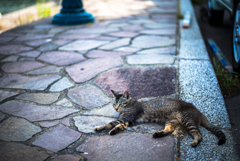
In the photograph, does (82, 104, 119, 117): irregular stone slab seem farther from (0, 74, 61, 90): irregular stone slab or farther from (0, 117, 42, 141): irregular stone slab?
(0, 74, 61, 90): irregular stone slab

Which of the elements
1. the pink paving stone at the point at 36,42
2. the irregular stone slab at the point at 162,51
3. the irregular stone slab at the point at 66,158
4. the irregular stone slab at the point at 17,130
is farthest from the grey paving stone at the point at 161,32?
the irregular stone slab at the point at 66,158

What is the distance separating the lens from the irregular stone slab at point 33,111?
232 cm

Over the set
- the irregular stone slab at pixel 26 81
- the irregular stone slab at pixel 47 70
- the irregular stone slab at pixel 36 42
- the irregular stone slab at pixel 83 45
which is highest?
the irregular stone slab at pixel 36 42

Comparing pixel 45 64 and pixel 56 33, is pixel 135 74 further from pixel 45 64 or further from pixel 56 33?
pixel 56 33

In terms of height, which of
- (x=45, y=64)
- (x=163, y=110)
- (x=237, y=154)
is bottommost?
(x=237, y=154)

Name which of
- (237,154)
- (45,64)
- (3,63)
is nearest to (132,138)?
(237,154)

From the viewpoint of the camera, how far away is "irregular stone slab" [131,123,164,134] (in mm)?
2041

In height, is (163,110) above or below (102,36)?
below

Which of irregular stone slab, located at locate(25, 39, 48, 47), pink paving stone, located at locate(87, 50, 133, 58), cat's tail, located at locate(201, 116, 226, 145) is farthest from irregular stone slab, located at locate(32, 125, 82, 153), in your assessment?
irregular stone slab, located at locate(25, 39, 48, 47)

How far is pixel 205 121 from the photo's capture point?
204cm

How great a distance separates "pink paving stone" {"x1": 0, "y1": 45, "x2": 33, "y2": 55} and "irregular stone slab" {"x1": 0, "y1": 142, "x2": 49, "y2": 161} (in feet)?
8.70

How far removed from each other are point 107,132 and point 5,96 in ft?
5.01

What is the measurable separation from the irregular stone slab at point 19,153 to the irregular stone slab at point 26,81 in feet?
3.63

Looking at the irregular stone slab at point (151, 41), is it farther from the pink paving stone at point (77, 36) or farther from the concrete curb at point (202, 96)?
the pink paving stone at point (77, 36)
